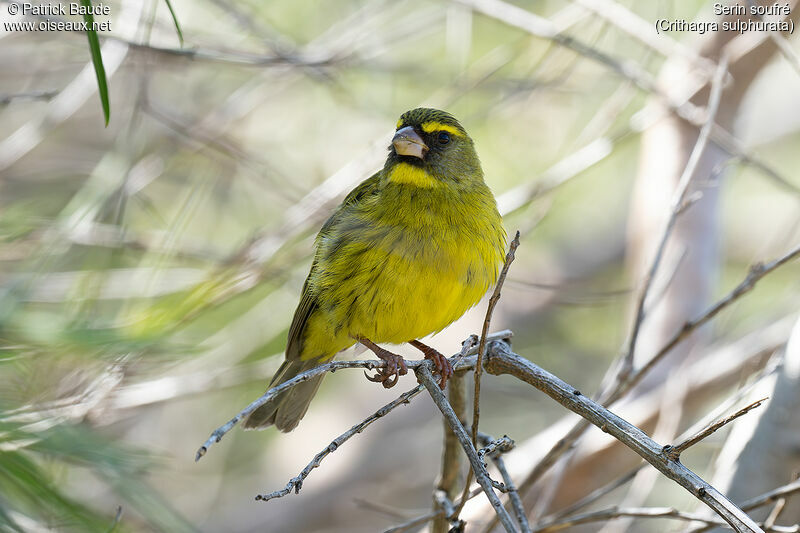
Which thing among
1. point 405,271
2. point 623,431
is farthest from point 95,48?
point 405,271

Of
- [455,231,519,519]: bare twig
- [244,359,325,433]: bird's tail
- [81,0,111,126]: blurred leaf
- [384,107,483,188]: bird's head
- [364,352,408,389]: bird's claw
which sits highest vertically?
[384,107,483,188]: bird's head

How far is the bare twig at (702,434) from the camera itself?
181cm

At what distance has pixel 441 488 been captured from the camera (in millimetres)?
3057

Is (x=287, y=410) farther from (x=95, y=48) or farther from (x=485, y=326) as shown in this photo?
(x=95, y=48)

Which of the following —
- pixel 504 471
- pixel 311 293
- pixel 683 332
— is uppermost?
pixel 311 293

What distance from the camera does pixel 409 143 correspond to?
3.83 meters

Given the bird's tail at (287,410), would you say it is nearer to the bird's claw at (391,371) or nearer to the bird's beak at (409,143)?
the bird's claw at (391,371)

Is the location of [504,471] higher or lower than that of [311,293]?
lower

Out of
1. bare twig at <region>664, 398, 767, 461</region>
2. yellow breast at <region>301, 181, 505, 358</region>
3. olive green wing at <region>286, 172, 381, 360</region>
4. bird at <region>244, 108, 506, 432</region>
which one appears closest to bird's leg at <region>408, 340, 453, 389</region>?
bird at <region>244, 108, 506, 432</region>

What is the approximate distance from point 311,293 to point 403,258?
2.01ft

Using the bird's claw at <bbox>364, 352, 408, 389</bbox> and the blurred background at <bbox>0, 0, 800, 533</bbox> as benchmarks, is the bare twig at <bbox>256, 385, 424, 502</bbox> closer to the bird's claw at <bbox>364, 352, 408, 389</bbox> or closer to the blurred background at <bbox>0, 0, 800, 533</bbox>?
the blurred background at <bbox>0, 0, 800, 533</bbox>

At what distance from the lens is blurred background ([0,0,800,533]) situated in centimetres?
381

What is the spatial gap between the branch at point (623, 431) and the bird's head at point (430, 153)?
1.19 meters

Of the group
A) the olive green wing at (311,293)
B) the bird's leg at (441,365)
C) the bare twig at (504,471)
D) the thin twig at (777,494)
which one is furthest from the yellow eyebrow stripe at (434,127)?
the thin twig at (777,494)
